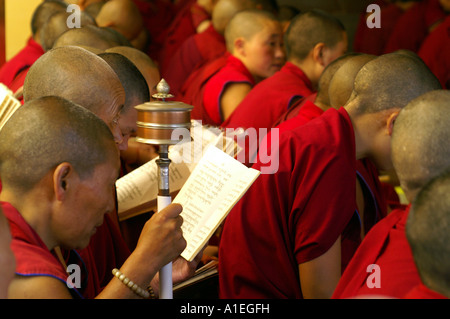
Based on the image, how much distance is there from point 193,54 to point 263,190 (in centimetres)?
344

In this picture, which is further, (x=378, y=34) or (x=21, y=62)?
(x=378, y=34)

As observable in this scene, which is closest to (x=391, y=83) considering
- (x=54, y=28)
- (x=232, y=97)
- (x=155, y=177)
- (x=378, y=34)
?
(x=155, y=177)

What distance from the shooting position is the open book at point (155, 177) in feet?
8.39

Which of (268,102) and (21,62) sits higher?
(21,62)

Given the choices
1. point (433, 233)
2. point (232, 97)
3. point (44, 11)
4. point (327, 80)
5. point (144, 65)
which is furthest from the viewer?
point (44, 11)

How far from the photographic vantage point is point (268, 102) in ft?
12.5

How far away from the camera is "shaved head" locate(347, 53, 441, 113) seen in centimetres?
232

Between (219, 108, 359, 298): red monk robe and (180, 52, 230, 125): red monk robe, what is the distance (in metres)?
2.03

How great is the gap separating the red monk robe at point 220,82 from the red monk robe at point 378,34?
2262mm

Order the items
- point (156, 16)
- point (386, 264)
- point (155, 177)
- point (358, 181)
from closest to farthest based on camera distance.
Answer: point (386, 264), point (358, 181), point (155, 177), point (156, 16)

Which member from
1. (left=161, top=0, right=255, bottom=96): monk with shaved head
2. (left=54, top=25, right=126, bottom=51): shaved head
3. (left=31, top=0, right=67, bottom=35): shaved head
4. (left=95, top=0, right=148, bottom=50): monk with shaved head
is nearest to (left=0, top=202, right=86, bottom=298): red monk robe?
(left=54, top=25, right=126, bottom=51): shaved head

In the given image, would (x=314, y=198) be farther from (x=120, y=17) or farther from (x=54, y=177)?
(x=120, y=17)
